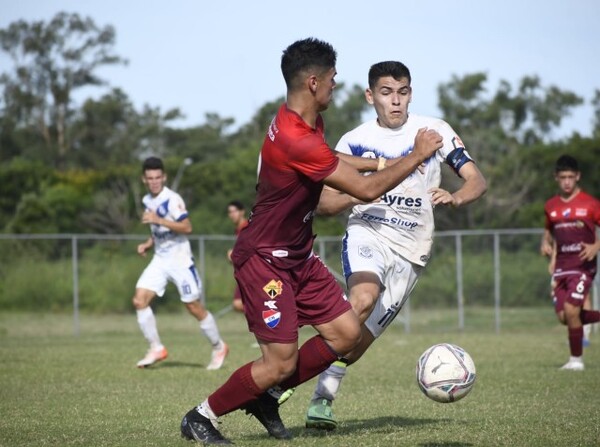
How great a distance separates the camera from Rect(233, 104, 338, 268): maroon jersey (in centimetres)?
616

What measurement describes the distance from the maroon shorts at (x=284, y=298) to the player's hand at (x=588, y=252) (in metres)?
7.12

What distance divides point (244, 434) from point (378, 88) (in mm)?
3068

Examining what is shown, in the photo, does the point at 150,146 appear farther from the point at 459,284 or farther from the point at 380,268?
the point at 380,268

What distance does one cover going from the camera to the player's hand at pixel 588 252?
12867mm

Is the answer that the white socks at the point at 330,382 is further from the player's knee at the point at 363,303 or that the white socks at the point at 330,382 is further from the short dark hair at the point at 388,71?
the short dark hair at the point at 388,71

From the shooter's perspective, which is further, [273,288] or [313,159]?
[273,288]

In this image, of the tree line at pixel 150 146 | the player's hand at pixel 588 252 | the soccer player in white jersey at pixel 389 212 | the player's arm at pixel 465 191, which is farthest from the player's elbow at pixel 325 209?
the tree line at pixel 150 146

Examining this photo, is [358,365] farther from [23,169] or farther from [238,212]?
[23,169]

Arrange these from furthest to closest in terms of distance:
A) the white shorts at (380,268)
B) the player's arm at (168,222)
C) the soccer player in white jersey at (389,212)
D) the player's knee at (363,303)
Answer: the player's arm at (168,222) < the white shorts at (380,268) < the soccer player in white jersey at (389,212) < the player's knee at (363,303)

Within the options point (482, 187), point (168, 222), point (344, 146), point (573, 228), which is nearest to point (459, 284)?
point (573, 228)

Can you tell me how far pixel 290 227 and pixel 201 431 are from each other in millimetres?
1439

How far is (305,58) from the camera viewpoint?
Answer: 626 centimetres

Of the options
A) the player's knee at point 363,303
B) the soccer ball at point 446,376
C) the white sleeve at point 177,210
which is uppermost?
the white sleeve at point 177,210

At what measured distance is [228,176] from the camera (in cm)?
5184
